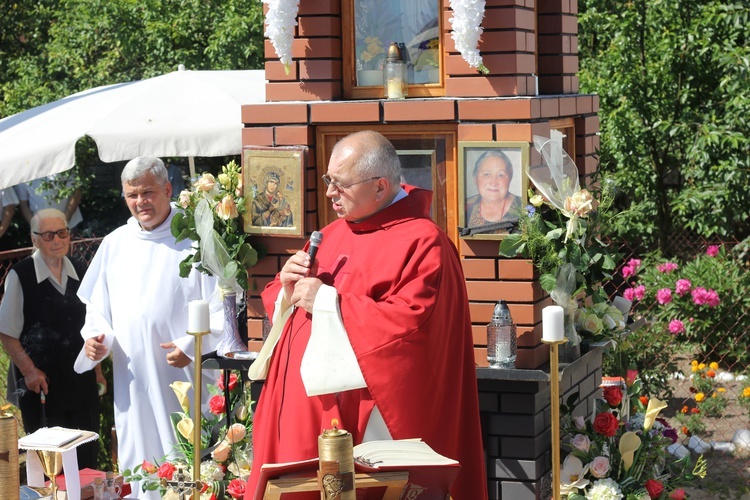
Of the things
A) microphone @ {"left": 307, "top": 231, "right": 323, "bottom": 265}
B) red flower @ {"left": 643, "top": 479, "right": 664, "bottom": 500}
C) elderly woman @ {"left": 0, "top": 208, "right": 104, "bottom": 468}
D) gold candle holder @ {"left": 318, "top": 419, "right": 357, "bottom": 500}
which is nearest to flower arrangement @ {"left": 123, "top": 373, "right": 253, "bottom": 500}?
elderly woman @ {"left": 0, "top": 208, "right": 104, "bottom": 468}

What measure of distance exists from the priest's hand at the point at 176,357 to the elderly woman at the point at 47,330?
3.31 feet

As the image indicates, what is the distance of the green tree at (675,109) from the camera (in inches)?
356

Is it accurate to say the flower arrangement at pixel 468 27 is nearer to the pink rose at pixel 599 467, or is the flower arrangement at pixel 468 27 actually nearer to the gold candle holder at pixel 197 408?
the gold candle holder at pixel 197 408

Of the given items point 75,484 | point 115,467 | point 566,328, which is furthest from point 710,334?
point 75,484

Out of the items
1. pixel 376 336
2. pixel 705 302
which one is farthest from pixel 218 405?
pixel 705 302

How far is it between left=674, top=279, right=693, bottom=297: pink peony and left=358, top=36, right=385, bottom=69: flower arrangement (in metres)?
4.02

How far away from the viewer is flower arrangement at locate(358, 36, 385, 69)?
17.1 feet

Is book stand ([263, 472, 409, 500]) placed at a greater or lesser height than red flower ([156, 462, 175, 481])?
greater

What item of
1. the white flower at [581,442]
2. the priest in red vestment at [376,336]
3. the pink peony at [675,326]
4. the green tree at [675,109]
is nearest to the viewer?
the priest in red vestment at [376,336]

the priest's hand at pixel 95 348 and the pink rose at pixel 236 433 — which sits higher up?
the priest's hand at pixel 95 348

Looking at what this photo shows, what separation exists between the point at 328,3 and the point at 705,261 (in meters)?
4.68

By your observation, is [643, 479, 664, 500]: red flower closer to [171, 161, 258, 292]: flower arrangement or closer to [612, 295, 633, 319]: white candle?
[612, 295, 633, 319]: white candle

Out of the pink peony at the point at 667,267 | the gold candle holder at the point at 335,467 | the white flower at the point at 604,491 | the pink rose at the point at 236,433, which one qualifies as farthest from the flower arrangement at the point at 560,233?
the pink peony at the point at 667,267

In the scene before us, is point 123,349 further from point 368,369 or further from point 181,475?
point 368,369
